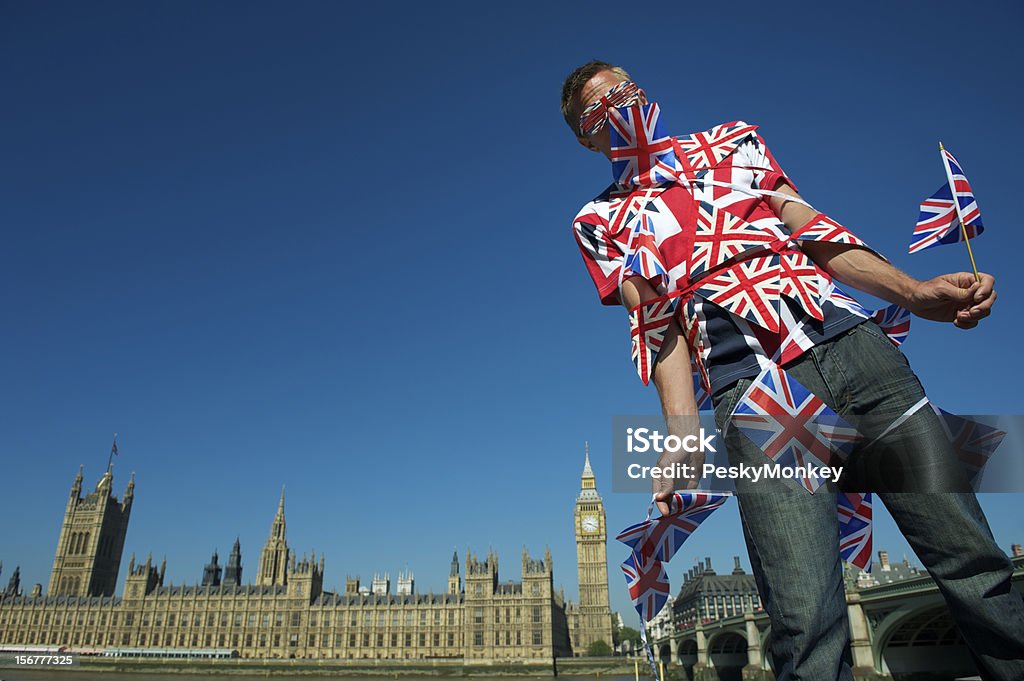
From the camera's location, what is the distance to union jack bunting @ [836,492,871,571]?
184 cm

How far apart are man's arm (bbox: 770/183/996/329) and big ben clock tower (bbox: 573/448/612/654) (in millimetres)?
92595

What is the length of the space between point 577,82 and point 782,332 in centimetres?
120

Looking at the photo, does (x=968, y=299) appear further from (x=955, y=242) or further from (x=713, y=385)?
(x=713, y=385)

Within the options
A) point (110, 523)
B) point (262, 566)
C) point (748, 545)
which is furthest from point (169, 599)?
point (748, 545)

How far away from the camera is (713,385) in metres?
1.80

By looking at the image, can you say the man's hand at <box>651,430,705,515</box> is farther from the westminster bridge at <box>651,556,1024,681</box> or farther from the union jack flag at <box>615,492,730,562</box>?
the westminster bridge at <box>651,556,1024,681</box>

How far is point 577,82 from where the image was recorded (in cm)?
232

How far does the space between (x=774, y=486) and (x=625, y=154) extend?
1148 mm

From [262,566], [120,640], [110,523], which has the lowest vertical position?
[120,640]

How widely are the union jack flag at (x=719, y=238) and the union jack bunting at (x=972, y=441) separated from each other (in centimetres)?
64

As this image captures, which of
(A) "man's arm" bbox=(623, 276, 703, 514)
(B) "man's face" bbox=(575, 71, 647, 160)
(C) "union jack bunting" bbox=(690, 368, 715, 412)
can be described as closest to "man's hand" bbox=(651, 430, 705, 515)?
(A) "man's arm" bbox=(623, 276, 703, 514)

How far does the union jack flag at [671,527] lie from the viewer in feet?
6.02

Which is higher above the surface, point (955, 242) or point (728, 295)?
point (955, 242)

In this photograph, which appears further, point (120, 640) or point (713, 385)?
point (120, 640)
